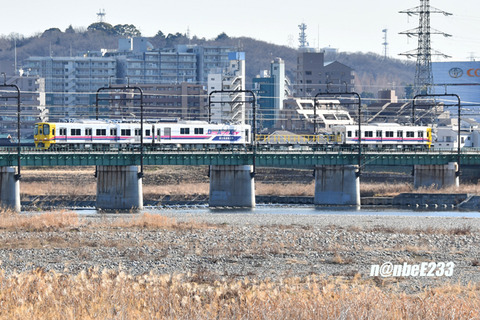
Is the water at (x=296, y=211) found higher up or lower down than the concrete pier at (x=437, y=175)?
lower down

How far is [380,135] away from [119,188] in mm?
35782

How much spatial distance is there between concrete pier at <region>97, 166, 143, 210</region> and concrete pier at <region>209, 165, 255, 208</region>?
7550 mm

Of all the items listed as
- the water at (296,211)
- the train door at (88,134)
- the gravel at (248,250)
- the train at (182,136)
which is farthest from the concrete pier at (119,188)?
the gravel at (248,250)

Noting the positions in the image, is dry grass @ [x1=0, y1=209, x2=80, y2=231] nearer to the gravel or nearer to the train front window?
the gravel

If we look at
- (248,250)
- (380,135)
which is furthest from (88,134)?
→ (248,250)

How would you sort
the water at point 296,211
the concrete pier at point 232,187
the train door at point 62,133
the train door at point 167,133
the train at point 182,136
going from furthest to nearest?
the train door at point 167,133, the train at point 182,136, the train door at point 62,133, the concrete pier at point 232,187, the water at point 296,211

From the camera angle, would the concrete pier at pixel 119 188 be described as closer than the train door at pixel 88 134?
Yes

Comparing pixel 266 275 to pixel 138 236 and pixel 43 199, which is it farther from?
pixel 43 199

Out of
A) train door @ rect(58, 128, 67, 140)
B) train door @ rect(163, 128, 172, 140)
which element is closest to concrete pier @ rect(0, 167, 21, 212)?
train door @ rect(58, 128, 67, 140)

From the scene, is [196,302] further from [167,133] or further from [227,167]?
[167,133]

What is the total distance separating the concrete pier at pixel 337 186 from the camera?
290 ft

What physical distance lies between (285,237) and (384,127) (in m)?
60.7

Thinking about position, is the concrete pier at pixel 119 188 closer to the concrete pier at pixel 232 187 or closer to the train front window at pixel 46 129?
the concrete pier at pixel 232 187

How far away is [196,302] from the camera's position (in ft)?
82.8
